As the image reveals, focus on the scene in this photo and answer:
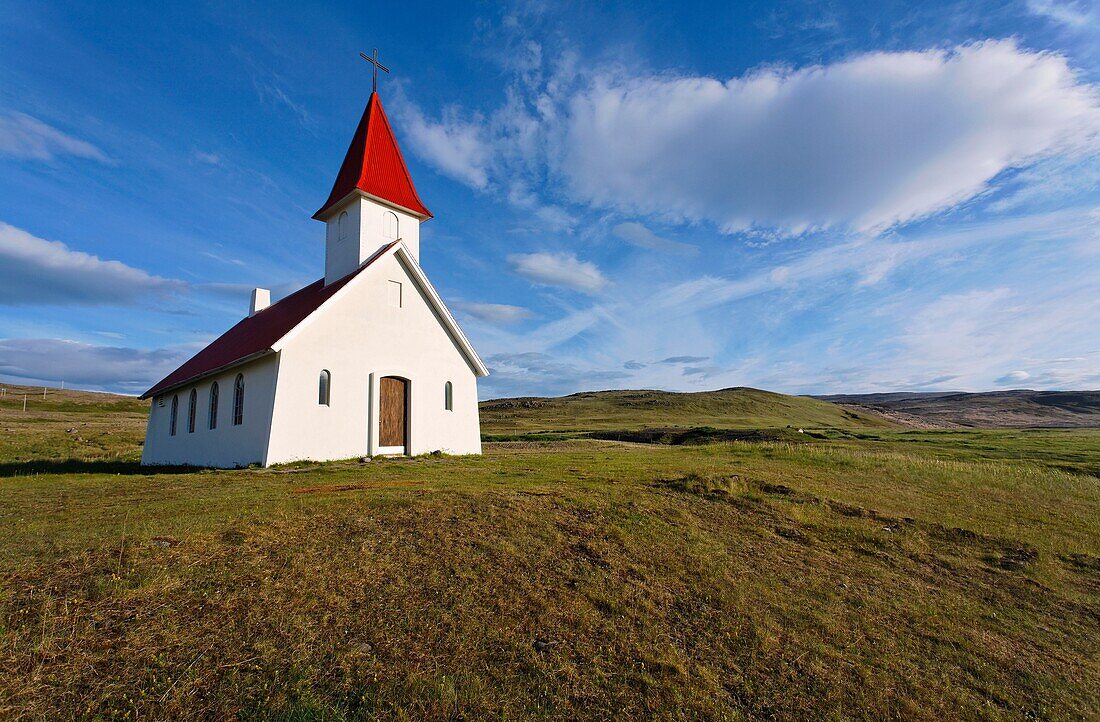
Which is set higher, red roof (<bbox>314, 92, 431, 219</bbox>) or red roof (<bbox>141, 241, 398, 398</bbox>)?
red roof (<bbox>314, 92, 431, 219</bbox>)

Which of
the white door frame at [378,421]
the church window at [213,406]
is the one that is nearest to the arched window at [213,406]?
the church window at [213,406]

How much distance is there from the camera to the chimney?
30156mm

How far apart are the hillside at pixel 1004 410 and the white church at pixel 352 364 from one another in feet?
349

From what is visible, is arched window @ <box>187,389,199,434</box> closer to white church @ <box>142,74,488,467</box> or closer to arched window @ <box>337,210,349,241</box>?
white church @ <box>142,74,488,467</box>

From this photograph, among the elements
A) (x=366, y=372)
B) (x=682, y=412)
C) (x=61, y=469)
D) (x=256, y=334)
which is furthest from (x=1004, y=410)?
(x=61, y=469)

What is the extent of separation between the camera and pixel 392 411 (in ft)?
70.3

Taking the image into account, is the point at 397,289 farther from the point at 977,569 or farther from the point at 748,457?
the point at 977,569

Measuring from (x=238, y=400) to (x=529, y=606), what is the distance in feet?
57.6

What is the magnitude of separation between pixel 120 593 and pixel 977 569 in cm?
1319

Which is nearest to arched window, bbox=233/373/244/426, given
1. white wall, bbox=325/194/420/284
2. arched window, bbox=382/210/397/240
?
white wall, bbox=325/194/420/284

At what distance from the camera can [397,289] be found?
869 inches

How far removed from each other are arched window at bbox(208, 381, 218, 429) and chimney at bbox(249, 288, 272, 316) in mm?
8360

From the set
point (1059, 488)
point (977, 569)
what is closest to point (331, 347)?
point (977, 569)

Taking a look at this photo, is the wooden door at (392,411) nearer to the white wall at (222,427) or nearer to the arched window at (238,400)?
the white wall at (222,427)
